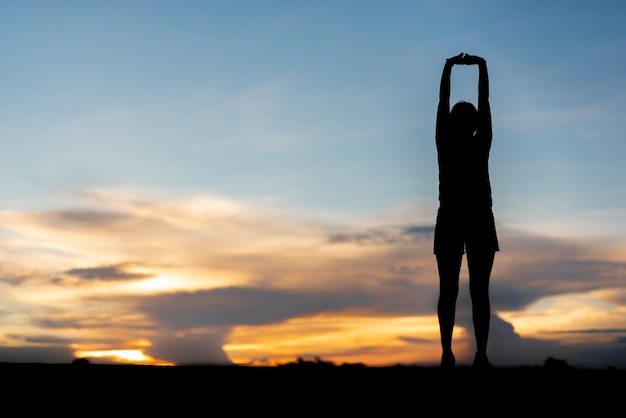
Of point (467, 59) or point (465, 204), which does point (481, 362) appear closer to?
point (465, 204)

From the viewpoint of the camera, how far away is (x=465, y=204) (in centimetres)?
1061

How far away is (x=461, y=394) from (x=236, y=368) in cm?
261

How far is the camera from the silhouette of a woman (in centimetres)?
1057

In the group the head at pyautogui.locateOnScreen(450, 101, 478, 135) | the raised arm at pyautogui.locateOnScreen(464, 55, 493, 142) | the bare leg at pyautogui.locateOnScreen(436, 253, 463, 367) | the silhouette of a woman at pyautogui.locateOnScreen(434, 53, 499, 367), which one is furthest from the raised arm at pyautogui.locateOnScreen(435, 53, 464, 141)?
the bare leg at pyautogui.locateOnScreen(436, 253, 463, 367)

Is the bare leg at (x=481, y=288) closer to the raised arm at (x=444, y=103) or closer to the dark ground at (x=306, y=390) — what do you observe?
the dark ground at (x=306, y=390)

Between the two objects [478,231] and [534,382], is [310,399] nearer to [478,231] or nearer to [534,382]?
[534,382]

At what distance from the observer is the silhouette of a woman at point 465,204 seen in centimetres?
1057

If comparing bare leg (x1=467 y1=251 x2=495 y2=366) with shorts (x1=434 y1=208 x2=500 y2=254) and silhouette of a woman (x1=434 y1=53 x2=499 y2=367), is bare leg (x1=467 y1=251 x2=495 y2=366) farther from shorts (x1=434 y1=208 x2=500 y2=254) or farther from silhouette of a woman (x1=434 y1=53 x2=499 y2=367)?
shorts (x1=434 y1=208 x2=500 y2=254)

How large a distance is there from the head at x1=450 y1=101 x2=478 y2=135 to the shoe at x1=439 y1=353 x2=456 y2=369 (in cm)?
278

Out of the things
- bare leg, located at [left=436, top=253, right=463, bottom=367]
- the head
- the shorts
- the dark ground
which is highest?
the head

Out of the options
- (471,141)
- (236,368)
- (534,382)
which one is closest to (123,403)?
(236,368)

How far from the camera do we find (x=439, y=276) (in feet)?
35.4

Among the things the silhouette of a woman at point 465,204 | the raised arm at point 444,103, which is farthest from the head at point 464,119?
the raised arm at point 444,103

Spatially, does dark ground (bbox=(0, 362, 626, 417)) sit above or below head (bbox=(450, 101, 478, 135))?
below
